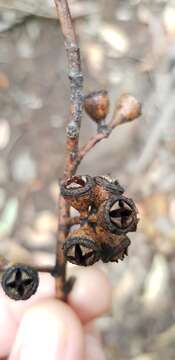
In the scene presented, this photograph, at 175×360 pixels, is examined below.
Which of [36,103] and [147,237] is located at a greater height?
[36,103]

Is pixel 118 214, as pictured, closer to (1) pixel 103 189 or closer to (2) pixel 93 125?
(1) pixel 103 189

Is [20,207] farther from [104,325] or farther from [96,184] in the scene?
[96,184]

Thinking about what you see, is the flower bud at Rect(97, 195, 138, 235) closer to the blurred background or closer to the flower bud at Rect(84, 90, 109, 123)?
the flower bud at Rect(84, 90, 109, 123)

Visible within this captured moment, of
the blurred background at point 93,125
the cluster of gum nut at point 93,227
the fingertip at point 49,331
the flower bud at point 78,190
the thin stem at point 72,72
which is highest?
the blurred background at point 93,125

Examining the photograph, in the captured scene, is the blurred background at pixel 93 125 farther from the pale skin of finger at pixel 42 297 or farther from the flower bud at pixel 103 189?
the flower bud at pixel 103 189

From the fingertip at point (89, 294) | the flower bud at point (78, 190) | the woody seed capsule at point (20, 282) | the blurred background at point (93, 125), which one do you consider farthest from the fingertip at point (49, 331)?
the blurred background at point (93, 125)

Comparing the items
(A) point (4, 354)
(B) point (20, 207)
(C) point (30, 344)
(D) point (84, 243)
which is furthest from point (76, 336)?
(B) point (20, 207)

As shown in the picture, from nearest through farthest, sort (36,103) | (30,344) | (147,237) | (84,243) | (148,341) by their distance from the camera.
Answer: (84,243)
(30,344)
(148,341)
(147,237)
(36,103)
